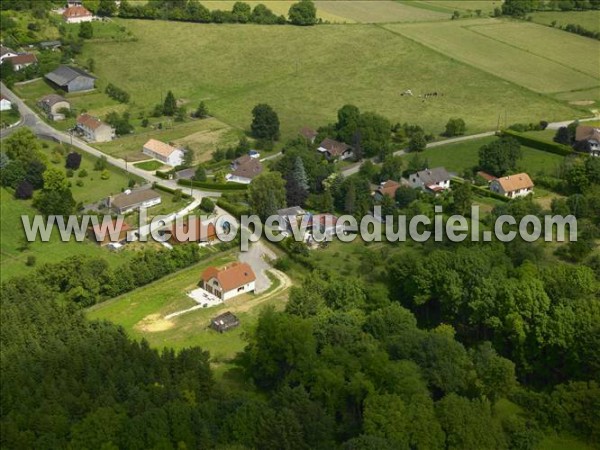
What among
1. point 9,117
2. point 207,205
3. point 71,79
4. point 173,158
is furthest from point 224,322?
point 71,79

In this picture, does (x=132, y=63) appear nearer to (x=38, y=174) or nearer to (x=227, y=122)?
(x=227, y=122)

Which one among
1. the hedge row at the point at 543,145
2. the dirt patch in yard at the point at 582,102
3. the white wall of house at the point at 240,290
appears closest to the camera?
the white wall of house at the point at 240,290

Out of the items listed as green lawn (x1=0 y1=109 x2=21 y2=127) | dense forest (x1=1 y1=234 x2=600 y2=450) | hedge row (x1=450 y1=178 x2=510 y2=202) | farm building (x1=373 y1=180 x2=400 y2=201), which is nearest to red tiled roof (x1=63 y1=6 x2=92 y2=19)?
green lawn (x1=0 y1=109 x2=21 y2=127)

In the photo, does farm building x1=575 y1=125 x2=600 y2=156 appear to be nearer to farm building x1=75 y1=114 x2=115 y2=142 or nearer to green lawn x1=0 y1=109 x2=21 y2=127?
farm building x1=75 y1=114 x2=115 y2=142

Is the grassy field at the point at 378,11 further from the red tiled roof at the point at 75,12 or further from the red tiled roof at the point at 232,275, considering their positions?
the red tiled roof at the point at 232,275

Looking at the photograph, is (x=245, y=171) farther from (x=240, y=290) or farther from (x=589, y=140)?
(x=589, y=140)

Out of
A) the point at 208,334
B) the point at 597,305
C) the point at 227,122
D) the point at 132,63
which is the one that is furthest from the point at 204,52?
the point at 597,305

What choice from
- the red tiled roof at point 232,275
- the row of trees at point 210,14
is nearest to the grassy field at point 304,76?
the row of trees at point 210,14
